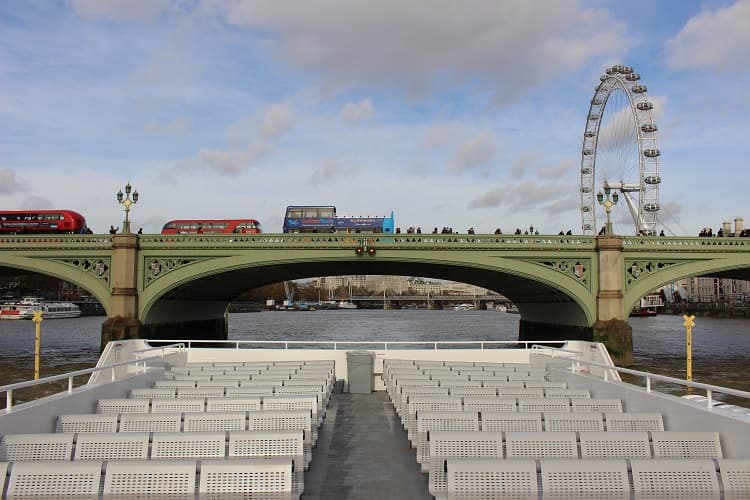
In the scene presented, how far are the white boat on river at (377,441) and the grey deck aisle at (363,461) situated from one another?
0.04m

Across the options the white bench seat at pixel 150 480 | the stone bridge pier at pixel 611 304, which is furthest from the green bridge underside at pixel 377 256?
the white bench seat at pixel 150 480

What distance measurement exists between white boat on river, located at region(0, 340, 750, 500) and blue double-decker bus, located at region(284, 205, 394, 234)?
36.8 meters

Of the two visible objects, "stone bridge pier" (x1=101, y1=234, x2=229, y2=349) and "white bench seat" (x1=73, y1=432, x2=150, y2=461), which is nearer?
"white bench seat" (x1=73, y1=432, x2=150, y2=461)

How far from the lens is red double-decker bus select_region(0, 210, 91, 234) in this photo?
5322 centimetres

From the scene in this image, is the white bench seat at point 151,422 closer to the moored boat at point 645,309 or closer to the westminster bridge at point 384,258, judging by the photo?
the westminster bridge at point 384,258

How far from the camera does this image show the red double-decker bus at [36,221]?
2095 inches

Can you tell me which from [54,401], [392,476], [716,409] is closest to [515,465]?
[392,476]

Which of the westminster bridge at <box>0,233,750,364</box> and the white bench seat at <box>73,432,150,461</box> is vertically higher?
the westminster bridge at <box>0,233,750,364</box>

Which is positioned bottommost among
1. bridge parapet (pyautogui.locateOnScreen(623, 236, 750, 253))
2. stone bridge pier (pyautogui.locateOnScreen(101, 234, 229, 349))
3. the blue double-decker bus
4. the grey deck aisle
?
the grey deck aisle

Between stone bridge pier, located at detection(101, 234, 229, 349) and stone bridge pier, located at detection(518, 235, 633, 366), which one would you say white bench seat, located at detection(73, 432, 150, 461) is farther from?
stone bridge pier, located at detection(518, 235, 633, 366)

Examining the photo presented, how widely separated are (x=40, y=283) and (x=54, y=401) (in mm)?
166242

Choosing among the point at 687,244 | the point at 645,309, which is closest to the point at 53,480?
the point at 687,244

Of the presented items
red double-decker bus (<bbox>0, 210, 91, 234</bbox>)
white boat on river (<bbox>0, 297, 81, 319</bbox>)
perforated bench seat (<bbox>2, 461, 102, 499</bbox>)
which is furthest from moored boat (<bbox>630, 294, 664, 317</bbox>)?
perforated bench seat (<bbox>2, 461, 102, 499</bbox>)

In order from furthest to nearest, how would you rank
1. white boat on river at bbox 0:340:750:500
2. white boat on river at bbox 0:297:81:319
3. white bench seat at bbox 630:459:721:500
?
1. white boat on river at bbox 0:297:81:319
2. white bench seat at bbox 630:459:721:500
3. white boat on river at bbox 0:340:750:500
